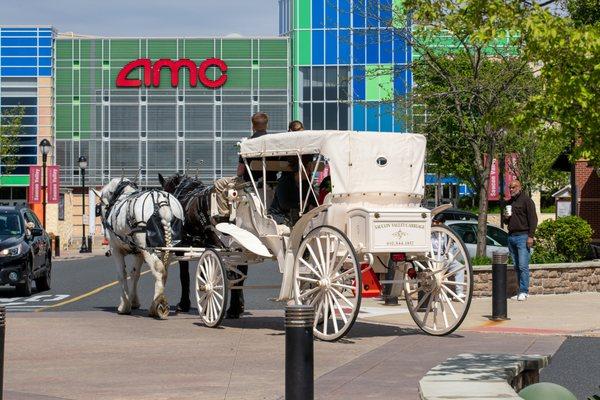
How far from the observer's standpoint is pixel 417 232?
585 inches

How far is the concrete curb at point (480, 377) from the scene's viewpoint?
8141mm

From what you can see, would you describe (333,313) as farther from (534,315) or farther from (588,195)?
(588,195)

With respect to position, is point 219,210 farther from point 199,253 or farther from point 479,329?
point 479,329

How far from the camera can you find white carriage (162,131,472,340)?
1451cm

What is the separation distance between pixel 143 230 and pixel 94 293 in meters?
7.70

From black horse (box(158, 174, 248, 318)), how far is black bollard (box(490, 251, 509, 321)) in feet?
11.8

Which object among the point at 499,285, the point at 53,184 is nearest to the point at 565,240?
the point at 499,285

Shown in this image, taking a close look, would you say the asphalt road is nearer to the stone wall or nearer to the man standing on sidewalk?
the stone wall

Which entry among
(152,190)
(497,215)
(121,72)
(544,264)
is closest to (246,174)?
(152,190)

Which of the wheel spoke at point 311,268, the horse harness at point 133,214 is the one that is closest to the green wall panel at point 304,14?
the horse harness at point 133,214

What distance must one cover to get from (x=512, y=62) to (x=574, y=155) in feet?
57.2

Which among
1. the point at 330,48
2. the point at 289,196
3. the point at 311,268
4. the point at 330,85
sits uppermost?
the point at 330,48

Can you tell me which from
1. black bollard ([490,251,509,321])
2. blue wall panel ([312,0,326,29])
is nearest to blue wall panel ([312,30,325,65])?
blue wall panel ([312,0,326,29])

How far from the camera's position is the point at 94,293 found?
2581 centimetres
